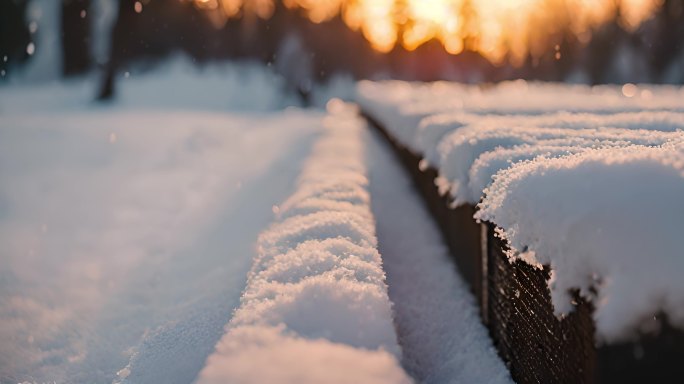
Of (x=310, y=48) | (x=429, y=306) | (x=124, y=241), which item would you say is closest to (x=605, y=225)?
(x=429, y=306)

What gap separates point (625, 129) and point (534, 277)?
146 centimetres

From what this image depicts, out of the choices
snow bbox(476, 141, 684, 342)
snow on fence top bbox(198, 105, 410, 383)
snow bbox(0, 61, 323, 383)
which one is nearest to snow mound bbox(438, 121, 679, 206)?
snow on fence top bbox(198, 105, 410, 383)

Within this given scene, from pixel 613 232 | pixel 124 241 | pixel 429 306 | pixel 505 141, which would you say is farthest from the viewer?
pixel 124 241

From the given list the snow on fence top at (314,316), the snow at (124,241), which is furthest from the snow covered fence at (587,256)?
the snow at (124,241)

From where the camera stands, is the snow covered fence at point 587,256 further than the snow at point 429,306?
No

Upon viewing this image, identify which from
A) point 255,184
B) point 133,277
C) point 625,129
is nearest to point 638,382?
point 625,129

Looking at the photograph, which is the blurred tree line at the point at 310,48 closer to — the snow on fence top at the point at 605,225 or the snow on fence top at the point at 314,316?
the snow on fence top at the point at 314,316

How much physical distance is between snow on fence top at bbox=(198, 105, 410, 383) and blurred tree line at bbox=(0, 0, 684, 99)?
694 inches

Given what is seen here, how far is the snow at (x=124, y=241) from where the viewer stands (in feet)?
9.40

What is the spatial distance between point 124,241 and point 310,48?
44.9 m

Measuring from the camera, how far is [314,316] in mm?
1837

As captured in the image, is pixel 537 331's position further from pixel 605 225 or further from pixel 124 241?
pixel 124 241

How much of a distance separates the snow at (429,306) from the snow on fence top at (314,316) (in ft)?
1.71

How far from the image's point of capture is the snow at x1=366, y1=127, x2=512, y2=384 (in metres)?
2.52
